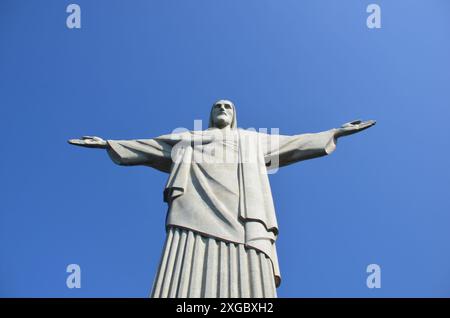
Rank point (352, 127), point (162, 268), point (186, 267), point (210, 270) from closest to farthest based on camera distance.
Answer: point (210, 270) < point (186, 267) < point (162, 268) < point (352, 127)

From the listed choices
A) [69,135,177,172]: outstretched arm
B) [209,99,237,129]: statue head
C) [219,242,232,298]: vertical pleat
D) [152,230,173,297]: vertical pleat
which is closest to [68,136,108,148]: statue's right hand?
[69,135,177,172]: outstretched arm

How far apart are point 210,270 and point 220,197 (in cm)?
198

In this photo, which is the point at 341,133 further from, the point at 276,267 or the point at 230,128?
the point at 276,267

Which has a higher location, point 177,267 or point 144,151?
point 144,151

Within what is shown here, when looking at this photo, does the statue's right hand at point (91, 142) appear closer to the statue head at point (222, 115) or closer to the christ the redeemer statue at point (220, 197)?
the christ the redeemer statue at point (220, 197)

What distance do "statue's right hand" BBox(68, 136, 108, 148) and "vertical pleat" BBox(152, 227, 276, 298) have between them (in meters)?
3.97

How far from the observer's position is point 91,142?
18.7m

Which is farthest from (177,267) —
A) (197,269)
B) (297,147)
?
(297,147)

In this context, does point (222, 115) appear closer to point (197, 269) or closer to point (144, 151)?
point (144, 151)

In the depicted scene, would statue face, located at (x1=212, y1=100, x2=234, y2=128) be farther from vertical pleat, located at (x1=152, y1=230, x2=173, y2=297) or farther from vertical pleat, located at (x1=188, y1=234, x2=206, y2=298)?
vertical pleat, located at (x1=188, y1=234, x2=206, y2=298)

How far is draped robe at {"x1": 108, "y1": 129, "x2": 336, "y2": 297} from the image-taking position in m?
14.9

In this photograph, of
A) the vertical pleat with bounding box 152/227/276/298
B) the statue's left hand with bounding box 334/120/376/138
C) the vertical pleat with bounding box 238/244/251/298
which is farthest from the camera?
the statue's left hand with bounding box 334/120/376/138

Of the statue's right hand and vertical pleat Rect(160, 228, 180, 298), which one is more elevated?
the statue's right hand
